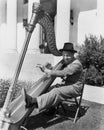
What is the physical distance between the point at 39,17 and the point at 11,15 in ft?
34.4

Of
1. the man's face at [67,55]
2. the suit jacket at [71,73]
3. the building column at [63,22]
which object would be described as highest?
Answer: the building column at [63,22]

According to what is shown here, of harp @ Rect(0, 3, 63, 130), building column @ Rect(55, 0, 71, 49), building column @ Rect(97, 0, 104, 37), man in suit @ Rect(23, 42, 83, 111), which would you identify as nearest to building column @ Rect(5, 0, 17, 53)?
building column @ Rect(55, 0, 71, 49)

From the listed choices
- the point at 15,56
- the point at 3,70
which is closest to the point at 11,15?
the point at 15,56

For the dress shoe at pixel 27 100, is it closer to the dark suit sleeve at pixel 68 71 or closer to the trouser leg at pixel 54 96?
the trouser leg at pixel 54 96

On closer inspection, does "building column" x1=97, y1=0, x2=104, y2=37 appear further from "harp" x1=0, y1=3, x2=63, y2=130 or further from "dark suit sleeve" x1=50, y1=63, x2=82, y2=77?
"harp" x1=0, y1=3, x2=63, y2=130

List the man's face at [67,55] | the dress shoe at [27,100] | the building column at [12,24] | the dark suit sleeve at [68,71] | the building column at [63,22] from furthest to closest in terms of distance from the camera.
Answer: the building column at [12,24] < the building column at [63,22] < the man's face at [67,55] < the dark suit sleeve at [68,71] < the dress shoe at [27,100]

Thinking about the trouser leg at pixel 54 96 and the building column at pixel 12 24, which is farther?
the building column at pixel 12 24

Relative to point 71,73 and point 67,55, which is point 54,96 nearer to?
point 71,73

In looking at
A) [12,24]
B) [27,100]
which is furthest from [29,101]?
[12,24]

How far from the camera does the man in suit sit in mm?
4738

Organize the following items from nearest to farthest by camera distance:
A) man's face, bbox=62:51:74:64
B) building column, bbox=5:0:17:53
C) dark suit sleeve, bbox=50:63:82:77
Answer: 1. dark suit sleeve, bbox=50:63:82:77
2. man's face, bbox=62:51:74:64
3. building column, bbox=5:0:17:53

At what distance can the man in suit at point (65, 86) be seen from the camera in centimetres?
474

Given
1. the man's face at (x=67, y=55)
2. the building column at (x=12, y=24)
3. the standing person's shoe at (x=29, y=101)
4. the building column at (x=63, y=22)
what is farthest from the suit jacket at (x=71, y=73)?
the building column at (x=12, y=24)

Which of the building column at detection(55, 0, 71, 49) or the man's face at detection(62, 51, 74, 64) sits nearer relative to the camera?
the man's face at detection(62, 51, 74, 64)
